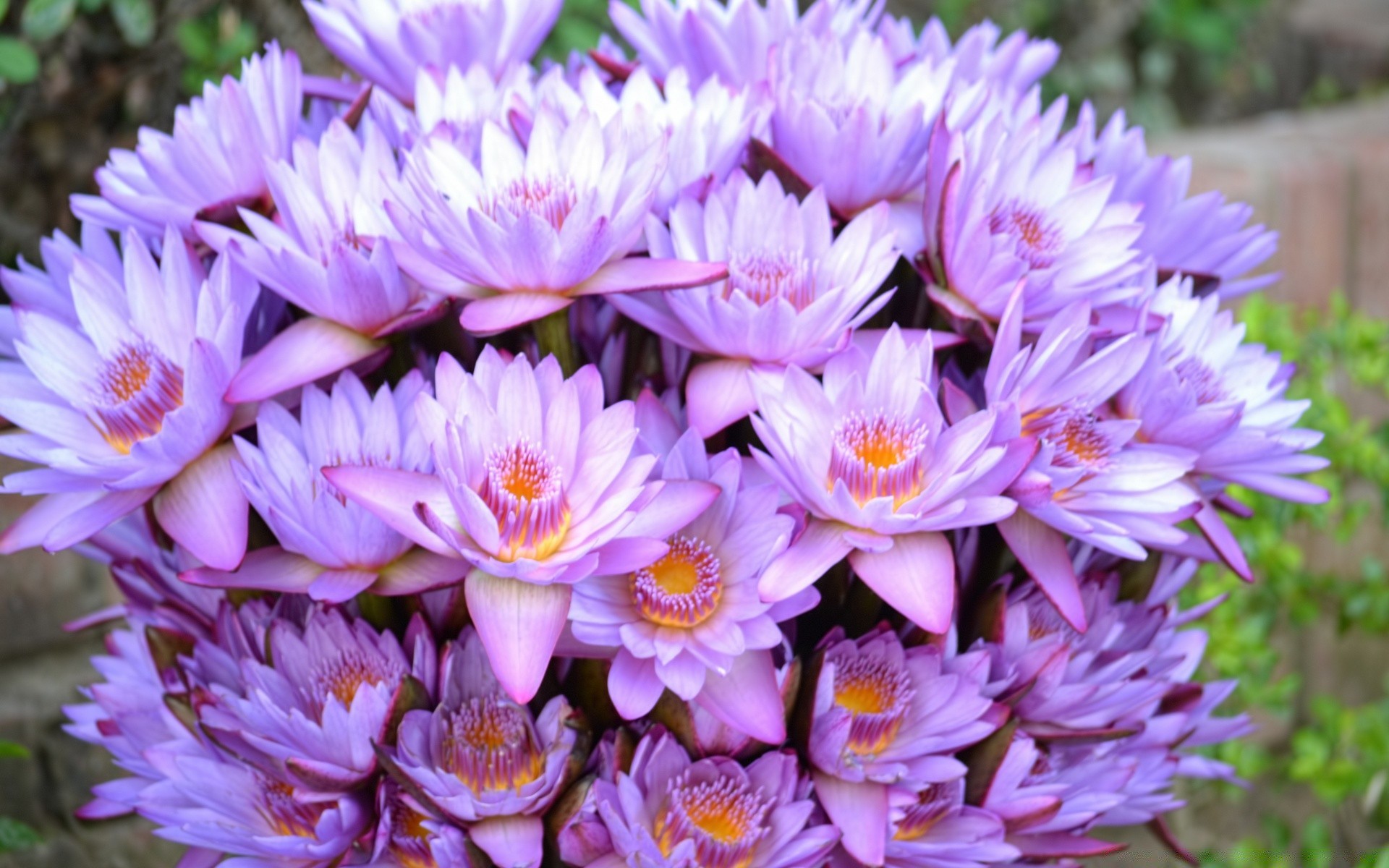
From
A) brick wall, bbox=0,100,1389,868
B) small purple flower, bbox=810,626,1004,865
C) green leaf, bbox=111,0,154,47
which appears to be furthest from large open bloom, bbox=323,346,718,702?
green leaf, bbox=111,0,154,47

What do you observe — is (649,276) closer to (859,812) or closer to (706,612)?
(706,612)

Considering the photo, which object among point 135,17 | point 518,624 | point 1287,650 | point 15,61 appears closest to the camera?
point 518,624

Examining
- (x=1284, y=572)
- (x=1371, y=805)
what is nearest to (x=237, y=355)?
(x=1371, y=805)

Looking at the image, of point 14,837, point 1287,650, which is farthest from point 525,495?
point 1287,650

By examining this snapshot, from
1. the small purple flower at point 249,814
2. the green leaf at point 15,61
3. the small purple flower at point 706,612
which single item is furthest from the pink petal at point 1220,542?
the green leaf at point 15,61

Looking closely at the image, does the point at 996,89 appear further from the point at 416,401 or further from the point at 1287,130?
the point at 1287,130
